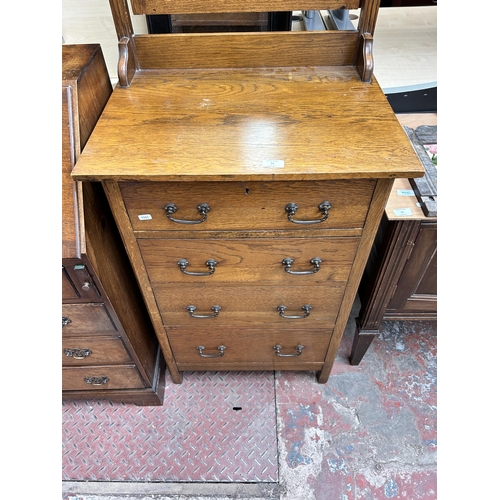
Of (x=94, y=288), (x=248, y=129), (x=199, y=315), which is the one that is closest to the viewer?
(x=248, y=129)

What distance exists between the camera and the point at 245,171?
81cm

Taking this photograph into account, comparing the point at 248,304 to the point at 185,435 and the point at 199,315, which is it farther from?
the point at 185,435

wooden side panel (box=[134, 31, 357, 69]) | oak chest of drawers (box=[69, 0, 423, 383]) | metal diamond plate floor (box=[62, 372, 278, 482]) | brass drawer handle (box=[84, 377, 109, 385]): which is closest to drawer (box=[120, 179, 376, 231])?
oak chest of drawers (box=[69, 0, 423, 383])

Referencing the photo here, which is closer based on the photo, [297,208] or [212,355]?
[297,208]

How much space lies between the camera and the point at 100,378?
54.6 inches

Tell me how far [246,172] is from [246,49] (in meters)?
0.51

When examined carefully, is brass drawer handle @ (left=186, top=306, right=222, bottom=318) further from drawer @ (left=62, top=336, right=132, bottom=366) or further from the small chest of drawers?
drawer @ (left=62, top=336, right=132, bottom=366)

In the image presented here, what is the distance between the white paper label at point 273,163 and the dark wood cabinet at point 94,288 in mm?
441

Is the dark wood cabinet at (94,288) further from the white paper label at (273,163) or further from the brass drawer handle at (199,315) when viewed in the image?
the white paper label at (273,163)

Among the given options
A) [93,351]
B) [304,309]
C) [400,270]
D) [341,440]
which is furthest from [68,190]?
[341,440]

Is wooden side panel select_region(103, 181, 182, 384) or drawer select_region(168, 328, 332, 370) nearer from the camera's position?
wooden side panel select_region(103, 181, 182, 384)

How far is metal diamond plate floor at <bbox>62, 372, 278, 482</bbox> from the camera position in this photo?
1.41m

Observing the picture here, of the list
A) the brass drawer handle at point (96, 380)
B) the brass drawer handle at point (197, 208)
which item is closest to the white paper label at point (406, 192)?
Result: the brass drawer handle at point (197, 208)

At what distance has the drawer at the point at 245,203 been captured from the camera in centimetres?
89
